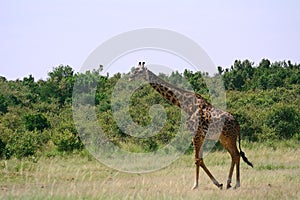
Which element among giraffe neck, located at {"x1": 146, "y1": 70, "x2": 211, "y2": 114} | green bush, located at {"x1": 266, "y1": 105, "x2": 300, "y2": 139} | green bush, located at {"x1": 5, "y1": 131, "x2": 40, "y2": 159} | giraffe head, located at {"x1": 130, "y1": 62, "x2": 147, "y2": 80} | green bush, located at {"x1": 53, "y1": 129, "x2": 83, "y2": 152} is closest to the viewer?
giraffe neck, located at {"x1": 146, "y1": 70, "x2": 211, "y2": 114}

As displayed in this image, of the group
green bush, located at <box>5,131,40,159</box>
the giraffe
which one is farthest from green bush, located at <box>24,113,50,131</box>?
the giraffe

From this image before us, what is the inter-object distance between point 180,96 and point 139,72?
3.19 feet

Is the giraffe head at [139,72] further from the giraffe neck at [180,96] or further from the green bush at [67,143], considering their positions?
the green bush at [67,143]

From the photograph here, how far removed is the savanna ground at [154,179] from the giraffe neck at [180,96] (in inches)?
59.9

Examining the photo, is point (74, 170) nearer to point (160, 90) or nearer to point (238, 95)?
point (160, 90)

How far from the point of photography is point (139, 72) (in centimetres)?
1184

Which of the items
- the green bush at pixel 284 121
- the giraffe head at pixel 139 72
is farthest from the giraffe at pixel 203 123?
the green bush at pixel 284 121

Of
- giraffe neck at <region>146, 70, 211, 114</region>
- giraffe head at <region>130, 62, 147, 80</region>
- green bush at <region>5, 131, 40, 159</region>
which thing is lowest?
green bush at <region>5, 131, 40, 159</region>

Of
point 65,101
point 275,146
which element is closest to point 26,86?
point 65,101

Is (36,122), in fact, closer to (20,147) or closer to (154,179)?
(20,147)

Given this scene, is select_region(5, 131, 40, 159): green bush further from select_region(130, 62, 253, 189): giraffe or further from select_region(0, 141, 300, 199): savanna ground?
select_region(130, 62, 253, 189): giraffe

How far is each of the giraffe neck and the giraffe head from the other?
0.24 feet

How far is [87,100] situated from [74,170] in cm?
1574

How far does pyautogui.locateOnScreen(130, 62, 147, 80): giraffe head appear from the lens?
465 inches
